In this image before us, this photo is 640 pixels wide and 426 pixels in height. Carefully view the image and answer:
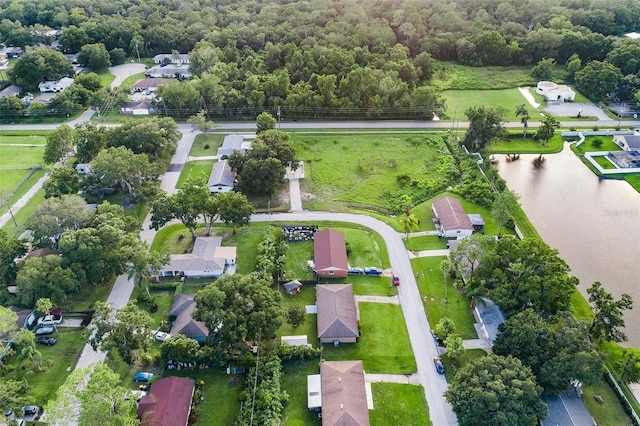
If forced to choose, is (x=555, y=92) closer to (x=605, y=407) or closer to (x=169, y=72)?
(x=605, y=407)

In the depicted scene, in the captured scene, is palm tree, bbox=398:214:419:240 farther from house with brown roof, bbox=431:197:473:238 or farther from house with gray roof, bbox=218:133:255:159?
house with gray roof, bbox=218:133:255:159

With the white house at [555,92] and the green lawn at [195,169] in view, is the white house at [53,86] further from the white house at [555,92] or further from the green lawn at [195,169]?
the white house at [555,92]

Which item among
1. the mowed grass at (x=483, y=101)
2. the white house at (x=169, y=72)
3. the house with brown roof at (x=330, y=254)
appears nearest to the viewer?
the house with brown roof at (x=330, y=254)

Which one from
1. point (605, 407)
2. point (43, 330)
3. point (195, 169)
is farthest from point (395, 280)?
point (195, 169)

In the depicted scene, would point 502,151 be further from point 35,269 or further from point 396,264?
point 35,269

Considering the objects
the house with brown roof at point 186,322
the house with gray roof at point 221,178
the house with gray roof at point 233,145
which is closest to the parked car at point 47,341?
the house with brown roof at point 186,322

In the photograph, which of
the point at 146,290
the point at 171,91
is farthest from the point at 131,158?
the point at 171,91
